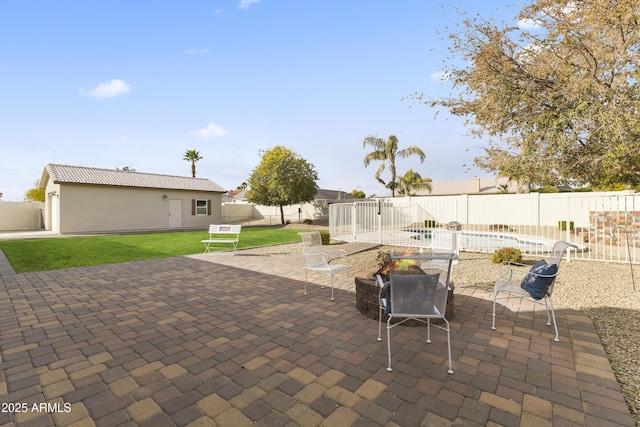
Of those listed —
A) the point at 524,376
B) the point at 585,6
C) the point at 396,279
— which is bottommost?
the point at 524,376

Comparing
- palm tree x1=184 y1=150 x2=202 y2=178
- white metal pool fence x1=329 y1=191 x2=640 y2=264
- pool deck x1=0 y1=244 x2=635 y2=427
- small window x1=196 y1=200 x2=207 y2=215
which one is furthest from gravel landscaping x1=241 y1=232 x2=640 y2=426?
palm tree x1=184 y1=150 x2=202 y2=178

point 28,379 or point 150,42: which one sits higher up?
point 150,42

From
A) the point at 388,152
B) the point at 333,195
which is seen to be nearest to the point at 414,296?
the point at 388,152

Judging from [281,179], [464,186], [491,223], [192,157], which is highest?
[192,157]

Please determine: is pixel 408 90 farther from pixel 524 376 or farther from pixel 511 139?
pixel 524 376

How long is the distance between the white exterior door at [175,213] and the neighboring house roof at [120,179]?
51.9 inches

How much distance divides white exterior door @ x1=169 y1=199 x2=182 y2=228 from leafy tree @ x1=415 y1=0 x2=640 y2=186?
72.2ft

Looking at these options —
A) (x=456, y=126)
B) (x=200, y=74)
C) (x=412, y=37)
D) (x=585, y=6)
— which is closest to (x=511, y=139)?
(x=456, y=126)

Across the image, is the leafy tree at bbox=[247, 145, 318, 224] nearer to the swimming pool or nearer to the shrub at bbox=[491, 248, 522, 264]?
the swimming pool

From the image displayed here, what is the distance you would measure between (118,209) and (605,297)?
2506cm

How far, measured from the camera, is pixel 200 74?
11.4 meters

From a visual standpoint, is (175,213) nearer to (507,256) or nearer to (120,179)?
(120,179)

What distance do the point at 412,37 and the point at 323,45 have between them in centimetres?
309

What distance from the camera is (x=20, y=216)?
75.7ft
